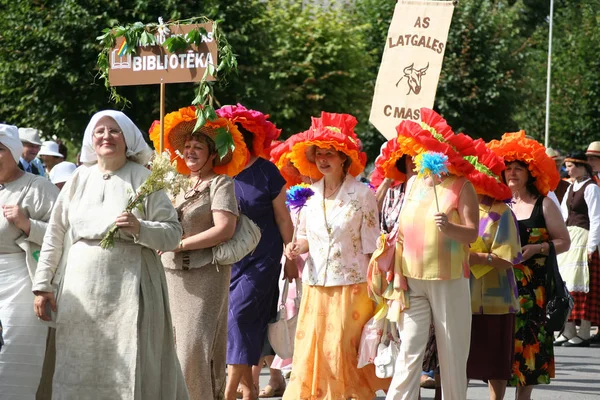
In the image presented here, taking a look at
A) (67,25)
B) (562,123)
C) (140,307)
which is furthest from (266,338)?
(562,123)

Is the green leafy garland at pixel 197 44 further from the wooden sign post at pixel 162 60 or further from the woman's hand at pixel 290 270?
the woman's hand at pixel 290 270

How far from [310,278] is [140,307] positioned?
2090 millimetres

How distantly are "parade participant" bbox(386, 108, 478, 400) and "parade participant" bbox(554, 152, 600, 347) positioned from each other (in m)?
6.36

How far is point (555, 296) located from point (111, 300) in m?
3.74

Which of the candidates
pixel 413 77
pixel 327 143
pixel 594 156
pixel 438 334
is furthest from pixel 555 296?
pixel 594 156

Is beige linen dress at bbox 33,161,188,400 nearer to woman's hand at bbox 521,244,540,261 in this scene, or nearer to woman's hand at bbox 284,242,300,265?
woman's hand at bbox 284,242,300,265

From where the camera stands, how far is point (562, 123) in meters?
37.9

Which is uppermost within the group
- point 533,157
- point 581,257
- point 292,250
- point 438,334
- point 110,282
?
point 533,157

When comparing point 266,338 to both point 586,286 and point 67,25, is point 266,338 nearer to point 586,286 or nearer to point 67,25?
point 586,286

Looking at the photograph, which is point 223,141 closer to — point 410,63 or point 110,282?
point 110,282

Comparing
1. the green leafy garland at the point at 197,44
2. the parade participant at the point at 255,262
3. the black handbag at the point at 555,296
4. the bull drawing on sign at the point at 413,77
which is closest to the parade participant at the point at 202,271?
the green leafy garland at the point at 197,44

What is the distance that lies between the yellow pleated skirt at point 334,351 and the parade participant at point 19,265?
6.39ft

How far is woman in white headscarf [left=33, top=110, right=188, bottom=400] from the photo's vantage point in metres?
6.44

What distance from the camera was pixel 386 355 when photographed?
25.9ft
